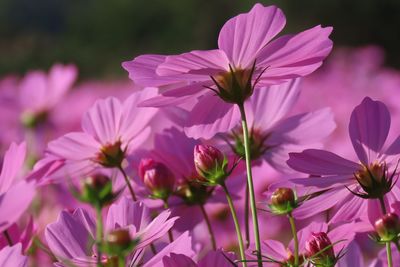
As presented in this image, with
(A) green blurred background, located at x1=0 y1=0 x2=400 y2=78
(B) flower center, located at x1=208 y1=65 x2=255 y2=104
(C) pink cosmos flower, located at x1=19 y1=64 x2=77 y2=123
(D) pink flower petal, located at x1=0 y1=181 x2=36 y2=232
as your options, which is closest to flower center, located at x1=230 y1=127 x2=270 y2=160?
(B) flower center, located at x1=208 y1=65 x2=255 y2=104

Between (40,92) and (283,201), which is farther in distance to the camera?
(40,92)

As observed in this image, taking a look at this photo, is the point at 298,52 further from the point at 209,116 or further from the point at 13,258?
the point at 13,258

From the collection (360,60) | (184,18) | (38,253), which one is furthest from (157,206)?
(184,18)

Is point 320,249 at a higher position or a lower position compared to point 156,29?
lower

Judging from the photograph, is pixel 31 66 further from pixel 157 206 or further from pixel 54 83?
pixel 157 206

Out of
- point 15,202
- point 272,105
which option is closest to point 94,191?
point 15,202

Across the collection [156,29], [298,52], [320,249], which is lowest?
[320,249]

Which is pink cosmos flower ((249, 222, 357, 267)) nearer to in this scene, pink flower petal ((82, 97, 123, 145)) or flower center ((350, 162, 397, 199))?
flower center ((350, 162, 397, 199))

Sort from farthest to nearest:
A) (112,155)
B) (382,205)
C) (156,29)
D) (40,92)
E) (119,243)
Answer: (156,29) < (40,92) < (112,155) < (382,205) < (119,243)
